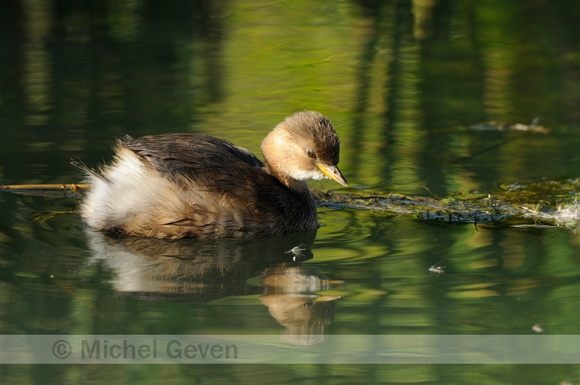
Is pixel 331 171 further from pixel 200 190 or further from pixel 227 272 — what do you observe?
pixel 227 272

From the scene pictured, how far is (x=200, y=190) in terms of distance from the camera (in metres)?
4.91

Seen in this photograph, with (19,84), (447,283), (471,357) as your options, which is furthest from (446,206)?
(19,84)

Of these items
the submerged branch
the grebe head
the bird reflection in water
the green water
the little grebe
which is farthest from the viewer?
the submerged branch

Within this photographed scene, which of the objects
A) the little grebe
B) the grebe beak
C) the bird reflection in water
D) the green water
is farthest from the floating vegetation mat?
the bird reflection in water

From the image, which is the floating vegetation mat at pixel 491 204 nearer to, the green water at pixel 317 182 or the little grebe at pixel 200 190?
the green water at pixel 317 182

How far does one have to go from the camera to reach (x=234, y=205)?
4.97 metres

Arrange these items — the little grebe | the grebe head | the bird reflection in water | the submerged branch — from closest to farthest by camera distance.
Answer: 1. the bird reflection in water
2. the little grebe
3. the grebe head
4. the submerged branch

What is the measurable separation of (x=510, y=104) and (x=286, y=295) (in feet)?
16.2

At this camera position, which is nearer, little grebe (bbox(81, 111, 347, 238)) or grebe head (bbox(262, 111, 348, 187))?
little grebe (bbox(81, 111, 347, 238))

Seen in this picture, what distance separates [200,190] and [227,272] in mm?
615

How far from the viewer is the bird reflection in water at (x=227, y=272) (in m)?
4.00

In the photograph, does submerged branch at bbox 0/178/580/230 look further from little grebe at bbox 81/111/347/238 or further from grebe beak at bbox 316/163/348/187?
little grebe at bbox 81/111/347/238

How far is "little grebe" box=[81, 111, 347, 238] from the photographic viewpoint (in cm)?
491

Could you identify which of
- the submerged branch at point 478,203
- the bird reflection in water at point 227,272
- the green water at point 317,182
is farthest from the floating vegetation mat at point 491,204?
the bird reflection in water at point 227,272
